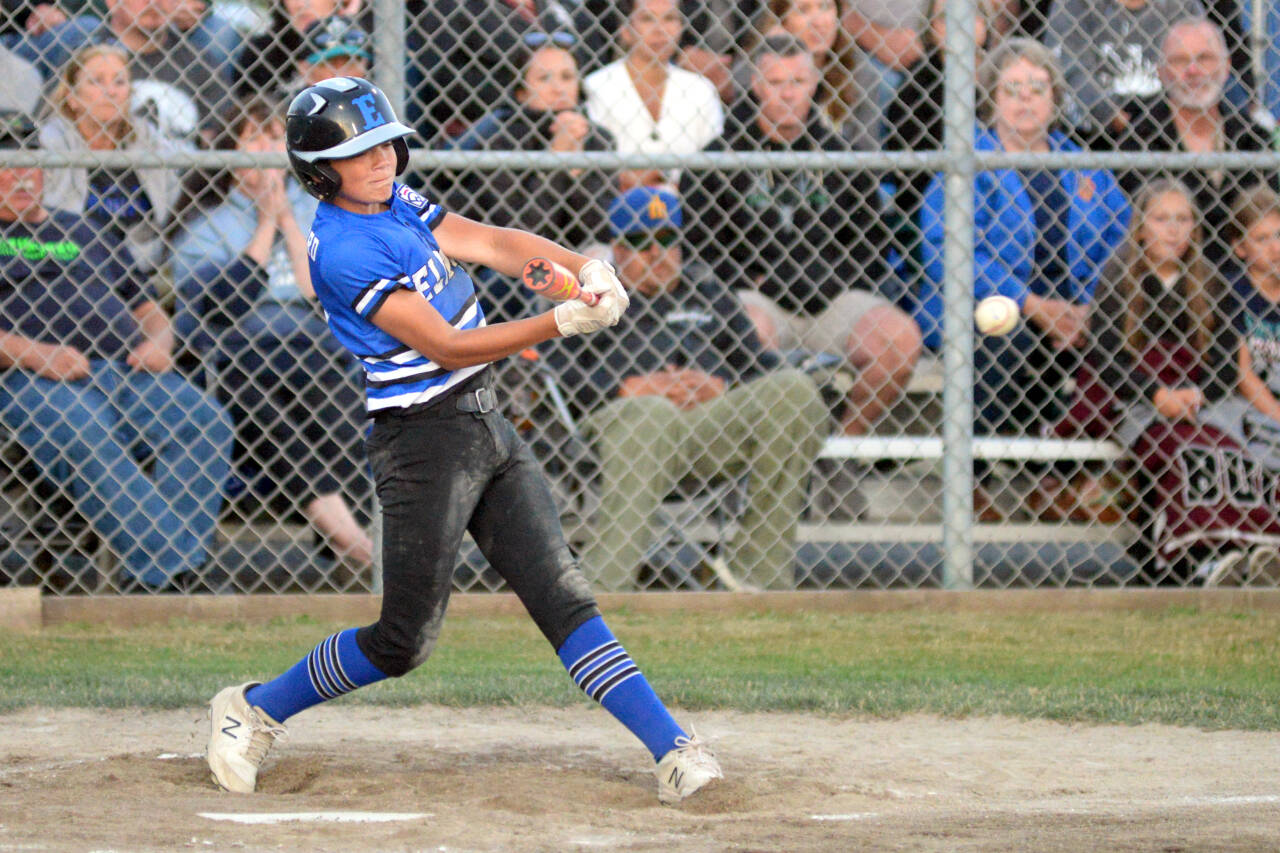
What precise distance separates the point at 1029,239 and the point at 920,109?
748mm

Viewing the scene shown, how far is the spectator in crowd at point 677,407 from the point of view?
6.08 m

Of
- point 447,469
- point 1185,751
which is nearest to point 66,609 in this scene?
point 447,469

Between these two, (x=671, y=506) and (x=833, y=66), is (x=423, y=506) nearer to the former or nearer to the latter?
(x=671, y=506)

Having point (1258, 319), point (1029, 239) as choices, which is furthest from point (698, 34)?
point (1258, 319)

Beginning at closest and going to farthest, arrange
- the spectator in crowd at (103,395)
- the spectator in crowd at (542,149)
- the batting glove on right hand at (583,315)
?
Result: the batting glove on right hand at (583,315) < the spectator in crowd at (103,395) < the spectator in crowd at (542,149)

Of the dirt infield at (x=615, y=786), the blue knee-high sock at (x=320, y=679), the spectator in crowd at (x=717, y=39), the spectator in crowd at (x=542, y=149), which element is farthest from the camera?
the spectator in crowd at (x=717, y=39)

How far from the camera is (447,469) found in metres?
3.50

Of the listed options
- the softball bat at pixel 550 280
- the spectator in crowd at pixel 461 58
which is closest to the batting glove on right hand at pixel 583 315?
the softball bat at pixel 550 280

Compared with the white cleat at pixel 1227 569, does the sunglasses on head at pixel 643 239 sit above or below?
above

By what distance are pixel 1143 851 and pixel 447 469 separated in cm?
173

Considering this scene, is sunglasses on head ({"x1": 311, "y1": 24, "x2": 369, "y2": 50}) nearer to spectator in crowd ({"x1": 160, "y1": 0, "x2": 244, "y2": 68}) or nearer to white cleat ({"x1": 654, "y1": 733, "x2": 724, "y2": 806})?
spectator in crowd ({"x1": 160, "y1": 0, "x2": 244, "y2": 68})

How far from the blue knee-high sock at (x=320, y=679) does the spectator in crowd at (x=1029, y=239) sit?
3.51 meters

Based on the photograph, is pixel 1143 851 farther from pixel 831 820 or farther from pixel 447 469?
pixel 447 469

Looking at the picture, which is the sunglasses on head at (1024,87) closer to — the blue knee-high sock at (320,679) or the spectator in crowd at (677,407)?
the spectator in crowd at (677,407)
